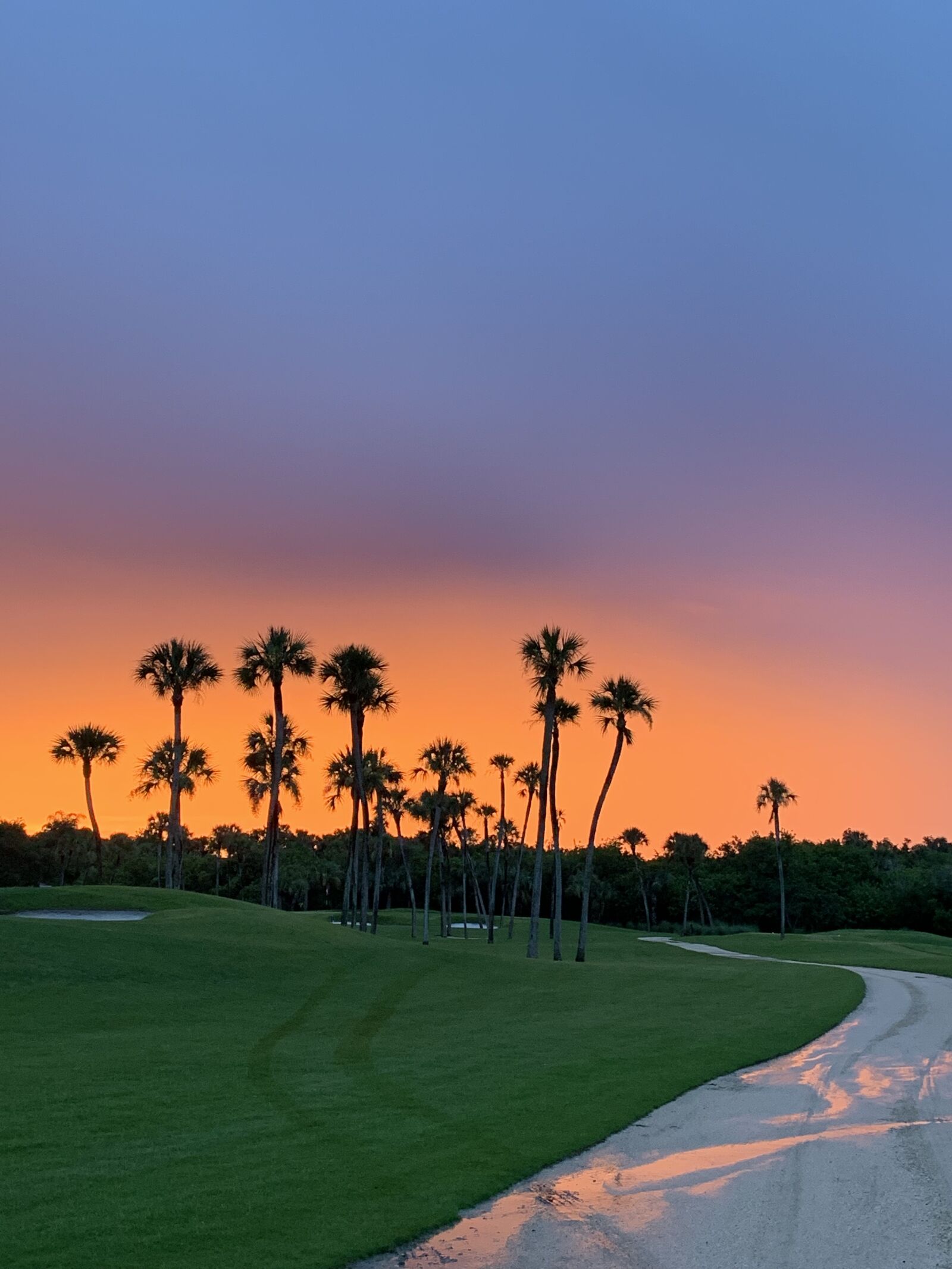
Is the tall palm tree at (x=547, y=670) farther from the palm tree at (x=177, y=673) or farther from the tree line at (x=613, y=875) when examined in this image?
the tree line at (x=613, y=875)

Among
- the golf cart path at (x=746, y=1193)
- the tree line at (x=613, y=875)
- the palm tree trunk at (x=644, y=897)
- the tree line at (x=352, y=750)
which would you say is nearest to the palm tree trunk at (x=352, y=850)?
the tree line at (x=352, y=750)

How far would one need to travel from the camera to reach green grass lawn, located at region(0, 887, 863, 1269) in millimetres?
11086

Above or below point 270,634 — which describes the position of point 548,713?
below

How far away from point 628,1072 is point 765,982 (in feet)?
77.3

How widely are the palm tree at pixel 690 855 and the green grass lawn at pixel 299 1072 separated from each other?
3039 inches

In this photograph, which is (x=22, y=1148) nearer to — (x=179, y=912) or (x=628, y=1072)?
(x=628, y=1072)

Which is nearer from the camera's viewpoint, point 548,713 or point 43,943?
point 43,943

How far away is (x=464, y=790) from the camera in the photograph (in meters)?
106

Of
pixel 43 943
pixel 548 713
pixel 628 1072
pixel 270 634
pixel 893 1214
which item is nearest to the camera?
pixel 893 1214

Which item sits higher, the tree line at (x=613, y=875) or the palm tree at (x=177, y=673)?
the palm tree at (x=177, y=673)

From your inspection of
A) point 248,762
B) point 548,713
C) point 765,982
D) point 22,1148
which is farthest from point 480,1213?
point 248,762

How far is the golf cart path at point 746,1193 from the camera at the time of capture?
10078mm

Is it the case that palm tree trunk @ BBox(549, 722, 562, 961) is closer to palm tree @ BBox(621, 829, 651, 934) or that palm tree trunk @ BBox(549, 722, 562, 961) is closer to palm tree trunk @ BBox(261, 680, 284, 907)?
palm tree trunk @ BBox(261, 680, 284, 907)

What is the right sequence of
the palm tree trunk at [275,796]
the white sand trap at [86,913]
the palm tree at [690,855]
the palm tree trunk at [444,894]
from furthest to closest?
the palm tree at [690,855], the palm tree trunk at [444,894], the palm tree trunk at [275,796], the white sand trap at [86,913]
